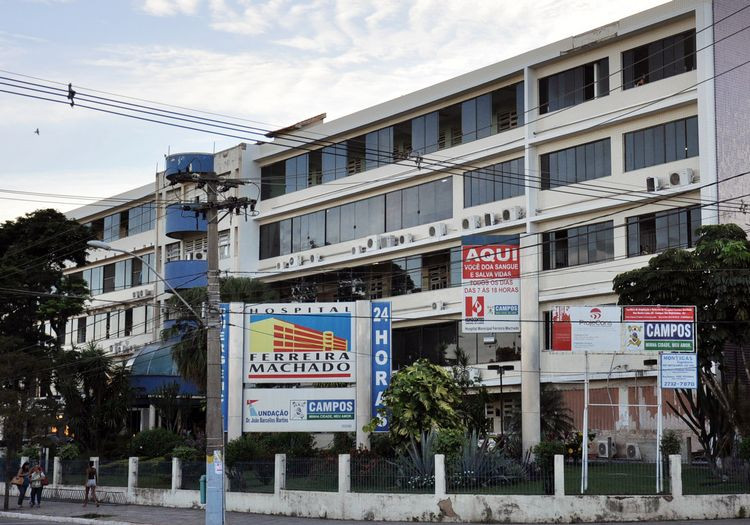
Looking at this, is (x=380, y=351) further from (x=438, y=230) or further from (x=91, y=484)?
(x=438, y=230)

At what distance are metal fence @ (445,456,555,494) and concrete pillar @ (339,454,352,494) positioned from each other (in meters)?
2.90

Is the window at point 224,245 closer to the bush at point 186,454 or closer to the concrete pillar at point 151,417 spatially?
the concrete pillar at point 151,417

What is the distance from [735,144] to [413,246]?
1698cm

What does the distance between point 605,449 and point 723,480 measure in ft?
41.6

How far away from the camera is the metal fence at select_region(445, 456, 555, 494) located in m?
27.8

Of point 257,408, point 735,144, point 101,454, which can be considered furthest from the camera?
point 101,454

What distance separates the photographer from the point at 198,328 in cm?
4612

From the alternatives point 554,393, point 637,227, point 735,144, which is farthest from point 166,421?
point 735,144

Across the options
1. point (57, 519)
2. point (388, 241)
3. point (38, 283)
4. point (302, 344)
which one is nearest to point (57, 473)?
point (57, 519)

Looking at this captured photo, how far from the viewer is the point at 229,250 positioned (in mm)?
58781

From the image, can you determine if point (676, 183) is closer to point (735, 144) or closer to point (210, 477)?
point (735, 144)

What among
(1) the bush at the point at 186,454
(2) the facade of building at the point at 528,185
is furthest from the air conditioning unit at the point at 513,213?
(1) the bush at the point at 186,454

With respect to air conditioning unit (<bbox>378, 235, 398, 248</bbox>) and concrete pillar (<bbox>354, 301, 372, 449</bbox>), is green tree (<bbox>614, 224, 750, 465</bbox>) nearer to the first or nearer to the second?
concrete pillar (<bbox>354, 301, 372, 449</bbox>)

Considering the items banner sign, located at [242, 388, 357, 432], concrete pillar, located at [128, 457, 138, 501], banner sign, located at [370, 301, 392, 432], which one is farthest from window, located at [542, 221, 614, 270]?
concrete pillar, located at [128, 457, 138, 501]
